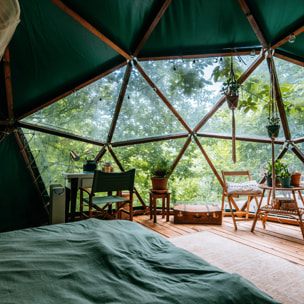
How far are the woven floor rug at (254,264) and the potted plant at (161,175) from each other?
44.8 inches

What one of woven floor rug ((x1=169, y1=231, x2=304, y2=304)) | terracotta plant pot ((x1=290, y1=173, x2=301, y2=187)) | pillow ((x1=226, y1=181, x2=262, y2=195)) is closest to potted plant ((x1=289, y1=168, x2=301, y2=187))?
terracotta plant pot ((x1=290, y1=173, x2=301, y2=187))

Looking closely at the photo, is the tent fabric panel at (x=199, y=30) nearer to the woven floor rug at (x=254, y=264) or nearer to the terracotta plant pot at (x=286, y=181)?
the terracotta plant pot at (x=286, y=181)

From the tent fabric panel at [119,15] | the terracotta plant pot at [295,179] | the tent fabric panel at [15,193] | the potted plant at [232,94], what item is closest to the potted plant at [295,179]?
the terracotta plant pot at [295,179]

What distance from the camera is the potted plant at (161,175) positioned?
4.35m

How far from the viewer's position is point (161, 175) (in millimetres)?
4438

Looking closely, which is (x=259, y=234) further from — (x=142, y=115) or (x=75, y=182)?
(x=75, y=182)

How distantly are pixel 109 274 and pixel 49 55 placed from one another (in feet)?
9.48

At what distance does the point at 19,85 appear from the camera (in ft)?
10.5

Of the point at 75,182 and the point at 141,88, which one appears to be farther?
the point at 141,88

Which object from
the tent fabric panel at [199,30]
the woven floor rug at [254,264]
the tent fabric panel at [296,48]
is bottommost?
the woven floor rug at [254,264]

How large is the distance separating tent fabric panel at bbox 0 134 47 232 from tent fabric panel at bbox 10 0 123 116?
664mm

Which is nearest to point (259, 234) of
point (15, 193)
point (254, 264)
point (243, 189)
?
point (243, 189)

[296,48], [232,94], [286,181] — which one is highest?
[296,48]

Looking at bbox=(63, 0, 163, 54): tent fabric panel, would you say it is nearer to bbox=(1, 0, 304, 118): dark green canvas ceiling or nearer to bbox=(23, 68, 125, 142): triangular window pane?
bbox=(1, 0, 304, 118): dark green canvas ceiling
